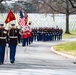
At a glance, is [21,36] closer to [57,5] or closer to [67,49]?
[67,49]

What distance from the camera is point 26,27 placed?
42062mm

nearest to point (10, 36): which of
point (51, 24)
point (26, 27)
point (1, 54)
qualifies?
point (1, 54)

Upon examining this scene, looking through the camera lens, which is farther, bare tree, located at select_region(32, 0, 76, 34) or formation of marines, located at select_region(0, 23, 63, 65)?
bare tree, located at select_region(32, 0, 76, 34)

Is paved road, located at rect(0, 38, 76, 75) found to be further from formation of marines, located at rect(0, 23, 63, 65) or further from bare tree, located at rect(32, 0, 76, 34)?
bare tree, located at rect(32, 0, 76, 34)

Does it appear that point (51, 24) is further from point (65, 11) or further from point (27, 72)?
point (27, 72)

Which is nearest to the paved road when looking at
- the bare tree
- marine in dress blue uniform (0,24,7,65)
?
marine in dress blue uniform (0,24,7,65)

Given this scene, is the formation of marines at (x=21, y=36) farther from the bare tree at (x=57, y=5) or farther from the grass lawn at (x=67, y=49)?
the bare tree at (x=57, y=5)

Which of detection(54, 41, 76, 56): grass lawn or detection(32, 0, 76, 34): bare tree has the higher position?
detection(32, 0, 76, 34): bare tree

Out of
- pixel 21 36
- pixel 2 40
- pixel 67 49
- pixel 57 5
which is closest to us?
pixel 2 40

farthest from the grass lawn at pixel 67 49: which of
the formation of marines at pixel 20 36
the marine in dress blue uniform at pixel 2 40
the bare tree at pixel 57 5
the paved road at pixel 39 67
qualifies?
the bare tree at pixel 57 5

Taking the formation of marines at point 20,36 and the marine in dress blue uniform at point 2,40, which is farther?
the formation of marines at point 20,36

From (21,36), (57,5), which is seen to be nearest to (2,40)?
(21,36)

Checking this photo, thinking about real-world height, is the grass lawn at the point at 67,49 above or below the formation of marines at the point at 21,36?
below

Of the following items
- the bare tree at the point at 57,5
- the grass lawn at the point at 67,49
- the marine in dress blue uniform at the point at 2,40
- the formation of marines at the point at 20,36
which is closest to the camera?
the marine in dress blue uniform at the point at 2,40
